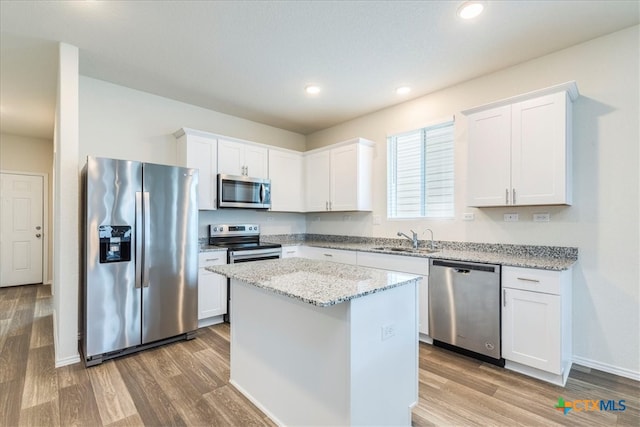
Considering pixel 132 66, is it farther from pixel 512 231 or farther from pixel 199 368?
pixel 512 231

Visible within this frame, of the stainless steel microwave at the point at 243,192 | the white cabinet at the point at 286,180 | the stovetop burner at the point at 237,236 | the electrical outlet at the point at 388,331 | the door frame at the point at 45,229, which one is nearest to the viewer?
the electrical outlet at the point at 388,331

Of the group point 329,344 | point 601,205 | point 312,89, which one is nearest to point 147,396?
point 329,344

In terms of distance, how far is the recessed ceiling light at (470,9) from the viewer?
6.73 ft

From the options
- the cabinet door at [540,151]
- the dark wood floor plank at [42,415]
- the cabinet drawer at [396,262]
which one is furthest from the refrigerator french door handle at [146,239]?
the cabinet door at [540,151]

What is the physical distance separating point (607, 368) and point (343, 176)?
319 centimetres

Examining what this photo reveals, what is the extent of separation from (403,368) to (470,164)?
6.81 feet

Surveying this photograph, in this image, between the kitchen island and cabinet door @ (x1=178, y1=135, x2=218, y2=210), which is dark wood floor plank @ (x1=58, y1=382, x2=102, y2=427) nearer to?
the kitchen island

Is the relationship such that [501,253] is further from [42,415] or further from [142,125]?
[142,125]

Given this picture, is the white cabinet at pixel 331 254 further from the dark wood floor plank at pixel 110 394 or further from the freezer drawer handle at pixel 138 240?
the dark wood floor plank at pixel 110 394

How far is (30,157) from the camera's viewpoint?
5.45 m

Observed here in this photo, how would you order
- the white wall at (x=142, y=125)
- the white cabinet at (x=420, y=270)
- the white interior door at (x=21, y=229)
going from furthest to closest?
the white interior door at (x=21, y=229) < the white wall at (x=142, y=125) < the white cabinet at (x=420, y=270)

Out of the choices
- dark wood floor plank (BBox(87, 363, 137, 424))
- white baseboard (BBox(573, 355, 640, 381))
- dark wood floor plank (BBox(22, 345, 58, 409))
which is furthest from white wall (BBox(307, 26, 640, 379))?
dark wood floor plank (BBox(22, 345, 58, 409))

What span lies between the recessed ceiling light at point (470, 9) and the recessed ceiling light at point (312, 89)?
64.5 inches

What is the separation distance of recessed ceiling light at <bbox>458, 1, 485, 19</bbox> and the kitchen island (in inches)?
75.3
